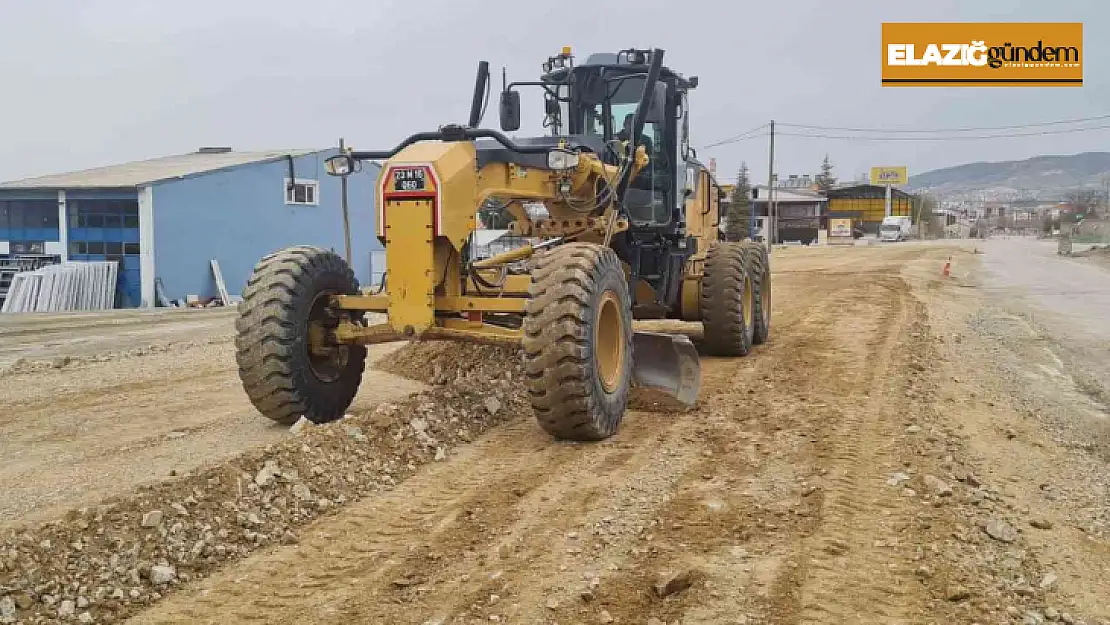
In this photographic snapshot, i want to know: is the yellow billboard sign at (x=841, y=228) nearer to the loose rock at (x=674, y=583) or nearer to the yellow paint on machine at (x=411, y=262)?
the yellow paint on machine at (x=411, y=262)

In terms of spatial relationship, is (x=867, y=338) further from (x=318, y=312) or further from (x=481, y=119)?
(x=318, y=312)

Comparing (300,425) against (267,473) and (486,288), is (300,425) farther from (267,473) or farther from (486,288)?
(486,288)

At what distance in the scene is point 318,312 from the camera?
22.5ft

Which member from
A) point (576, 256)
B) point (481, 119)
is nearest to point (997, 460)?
point (576, 256)

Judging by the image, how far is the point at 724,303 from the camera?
993 centimetres

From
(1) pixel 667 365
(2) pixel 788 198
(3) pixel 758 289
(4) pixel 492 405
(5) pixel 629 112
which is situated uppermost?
(2) pixel 788 198

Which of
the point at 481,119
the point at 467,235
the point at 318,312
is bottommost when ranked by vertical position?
the point at 318,312

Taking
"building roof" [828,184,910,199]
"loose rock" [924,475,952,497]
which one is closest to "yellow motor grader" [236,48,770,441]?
"loose rock" [924,475,952,497]

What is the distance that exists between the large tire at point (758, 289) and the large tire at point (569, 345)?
478 cm

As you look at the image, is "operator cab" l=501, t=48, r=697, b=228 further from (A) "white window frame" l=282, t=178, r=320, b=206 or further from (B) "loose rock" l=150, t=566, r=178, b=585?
(A) "white window frame" l=282, t=178, r=320, b=206

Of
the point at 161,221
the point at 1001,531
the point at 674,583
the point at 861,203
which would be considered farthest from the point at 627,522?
the point at 861,203

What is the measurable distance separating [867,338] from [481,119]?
5.64 m

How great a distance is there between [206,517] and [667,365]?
4.34 metres

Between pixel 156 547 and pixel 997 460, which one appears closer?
pixel 156 547
